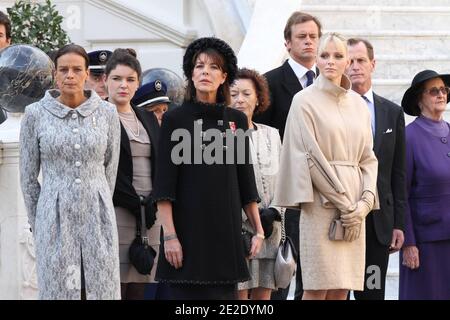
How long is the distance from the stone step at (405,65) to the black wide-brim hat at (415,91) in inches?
133

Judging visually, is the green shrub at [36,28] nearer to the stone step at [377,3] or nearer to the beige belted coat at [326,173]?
the stone step at [377,3]

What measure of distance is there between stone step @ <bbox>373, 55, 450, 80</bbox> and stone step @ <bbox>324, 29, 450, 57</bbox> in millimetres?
163

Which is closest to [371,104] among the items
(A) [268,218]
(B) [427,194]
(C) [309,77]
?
(C) [309,77]

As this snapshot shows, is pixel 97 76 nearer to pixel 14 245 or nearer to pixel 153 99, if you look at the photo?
pixel 153 99

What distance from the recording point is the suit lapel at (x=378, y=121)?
33.3 feet

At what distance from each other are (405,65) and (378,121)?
13.9 ft

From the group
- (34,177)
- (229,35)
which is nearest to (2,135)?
(34,177)

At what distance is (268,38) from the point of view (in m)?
13.6

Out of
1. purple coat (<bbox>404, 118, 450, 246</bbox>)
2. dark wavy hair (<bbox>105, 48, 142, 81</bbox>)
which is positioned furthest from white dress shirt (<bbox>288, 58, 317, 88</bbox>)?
dark wavy hair (<bbox>105, 48, 142, 81</bbox>)

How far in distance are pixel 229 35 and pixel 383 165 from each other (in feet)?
17.9

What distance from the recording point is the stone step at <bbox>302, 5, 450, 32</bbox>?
49.4 ft

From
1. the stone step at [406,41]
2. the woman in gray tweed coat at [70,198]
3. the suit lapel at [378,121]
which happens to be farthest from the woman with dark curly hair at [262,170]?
the stone step at [406,41]

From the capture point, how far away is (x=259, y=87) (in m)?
9.98
